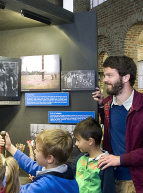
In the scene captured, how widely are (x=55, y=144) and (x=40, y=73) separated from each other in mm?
1495

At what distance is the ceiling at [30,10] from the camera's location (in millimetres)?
2268

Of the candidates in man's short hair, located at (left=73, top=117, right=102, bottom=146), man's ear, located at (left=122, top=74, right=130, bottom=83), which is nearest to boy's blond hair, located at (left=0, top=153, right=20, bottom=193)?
man's short hair, located at (left=73, top=117, right=102, bottom=146)

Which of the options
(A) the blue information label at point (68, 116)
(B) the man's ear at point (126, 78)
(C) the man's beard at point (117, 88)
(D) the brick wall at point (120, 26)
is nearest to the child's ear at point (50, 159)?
(C) the man's beard at point (117, 88)

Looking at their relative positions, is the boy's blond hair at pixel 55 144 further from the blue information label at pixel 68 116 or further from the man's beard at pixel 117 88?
the blue information label at pixel 68 116

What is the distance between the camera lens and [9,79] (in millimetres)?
2873

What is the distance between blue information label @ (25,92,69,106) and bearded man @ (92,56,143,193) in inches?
26.0

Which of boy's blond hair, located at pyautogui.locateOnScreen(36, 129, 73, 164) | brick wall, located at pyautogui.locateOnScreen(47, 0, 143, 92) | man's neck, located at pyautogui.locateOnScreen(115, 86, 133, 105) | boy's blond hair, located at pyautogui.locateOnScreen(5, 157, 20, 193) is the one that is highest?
brick wall, located at pyautogui.locateOnScreen(47, 0, 143, 92)

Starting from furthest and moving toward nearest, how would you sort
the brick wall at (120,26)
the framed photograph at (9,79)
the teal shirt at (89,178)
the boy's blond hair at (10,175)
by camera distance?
the brick wall at (120,26) → the framed photograph at (9,79) → the teal shirt at (89,178) → the boy's blond hair at (10,175)

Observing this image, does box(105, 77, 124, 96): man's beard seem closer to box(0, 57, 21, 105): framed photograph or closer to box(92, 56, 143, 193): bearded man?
box(92, 56, 143, 193): bearded man

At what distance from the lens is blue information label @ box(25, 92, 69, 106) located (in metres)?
2.87

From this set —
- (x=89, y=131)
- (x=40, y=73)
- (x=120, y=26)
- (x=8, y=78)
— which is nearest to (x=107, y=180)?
(x=89, y=131)

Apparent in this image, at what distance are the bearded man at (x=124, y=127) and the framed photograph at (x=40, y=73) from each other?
2.75ft

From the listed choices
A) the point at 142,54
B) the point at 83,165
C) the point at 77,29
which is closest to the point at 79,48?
the point at 77,29

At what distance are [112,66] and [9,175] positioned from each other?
1385mm
